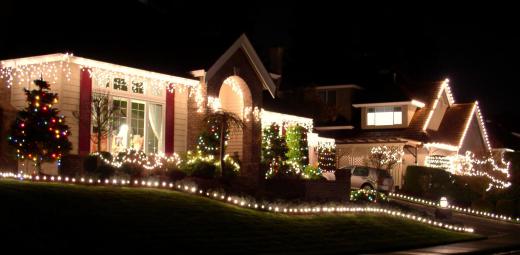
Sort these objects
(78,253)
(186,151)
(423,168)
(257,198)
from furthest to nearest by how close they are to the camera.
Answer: (423,168)
(186,151)
(257,198)
(78,253)

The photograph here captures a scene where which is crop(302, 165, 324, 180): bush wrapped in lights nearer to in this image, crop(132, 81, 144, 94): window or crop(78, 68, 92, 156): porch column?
crop(132, 81, 144, 94): window

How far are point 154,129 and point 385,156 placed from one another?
20.4 meters

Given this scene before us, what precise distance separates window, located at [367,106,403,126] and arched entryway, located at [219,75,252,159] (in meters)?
19.5

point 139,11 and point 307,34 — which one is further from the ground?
point 307,34

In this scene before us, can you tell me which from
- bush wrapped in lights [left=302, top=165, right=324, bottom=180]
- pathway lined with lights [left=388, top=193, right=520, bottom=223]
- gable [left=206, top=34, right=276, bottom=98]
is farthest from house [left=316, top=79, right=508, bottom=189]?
gable [left=206, top=34, right=276, bottom=98]

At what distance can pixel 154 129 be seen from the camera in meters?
27.0

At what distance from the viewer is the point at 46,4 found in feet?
83.9

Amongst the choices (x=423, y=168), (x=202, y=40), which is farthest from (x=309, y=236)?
(x=423, y=168)

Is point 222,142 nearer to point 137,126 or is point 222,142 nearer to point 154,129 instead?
point 154,129

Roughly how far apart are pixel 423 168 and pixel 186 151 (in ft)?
52.6

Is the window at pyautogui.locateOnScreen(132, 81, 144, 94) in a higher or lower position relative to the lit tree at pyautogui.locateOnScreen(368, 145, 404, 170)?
higher


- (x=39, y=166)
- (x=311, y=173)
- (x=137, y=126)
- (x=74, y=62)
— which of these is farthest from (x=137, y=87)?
(x=311, y=173)

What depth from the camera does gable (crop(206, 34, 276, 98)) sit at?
27609 millimetres

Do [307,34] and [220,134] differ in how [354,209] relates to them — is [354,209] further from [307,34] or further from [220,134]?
[307,34]
